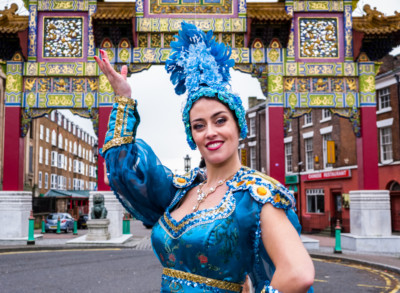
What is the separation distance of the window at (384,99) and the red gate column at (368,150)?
6.24 metres

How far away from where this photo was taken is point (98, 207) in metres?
14.9

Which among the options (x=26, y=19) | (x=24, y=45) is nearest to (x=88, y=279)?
(x=24, y=45)

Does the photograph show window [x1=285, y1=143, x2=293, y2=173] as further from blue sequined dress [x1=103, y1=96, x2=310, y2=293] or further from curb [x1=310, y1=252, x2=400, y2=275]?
blue sequined dress [x1=103, y1=96, x2=310, y2=293]

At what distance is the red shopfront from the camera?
2228 centimetres

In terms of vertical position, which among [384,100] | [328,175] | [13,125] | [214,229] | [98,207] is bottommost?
[98,207]

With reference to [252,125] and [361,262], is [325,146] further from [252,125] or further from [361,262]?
[361,262]

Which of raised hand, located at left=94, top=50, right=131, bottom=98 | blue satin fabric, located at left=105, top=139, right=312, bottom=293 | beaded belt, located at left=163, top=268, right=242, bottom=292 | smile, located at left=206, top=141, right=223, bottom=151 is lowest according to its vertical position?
beaded belt, located at left=163, top=268, right=242, bottom=292

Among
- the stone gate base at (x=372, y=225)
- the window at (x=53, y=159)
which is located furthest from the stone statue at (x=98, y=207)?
the window at (x=53, y=159)

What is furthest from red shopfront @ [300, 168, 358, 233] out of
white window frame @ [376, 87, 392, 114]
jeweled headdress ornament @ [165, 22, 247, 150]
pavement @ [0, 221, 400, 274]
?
jeweled headdress ornament @ [165, 22, 247, 150]

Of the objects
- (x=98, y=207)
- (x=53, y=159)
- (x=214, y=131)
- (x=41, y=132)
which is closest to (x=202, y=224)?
(x=214, y=131)

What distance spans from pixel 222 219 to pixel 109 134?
75cm

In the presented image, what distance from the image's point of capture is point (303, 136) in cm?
2627

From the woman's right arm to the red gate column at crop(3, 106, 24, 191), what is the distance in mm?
14296

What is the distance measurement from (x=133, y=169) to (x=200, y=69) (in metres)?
0.62
